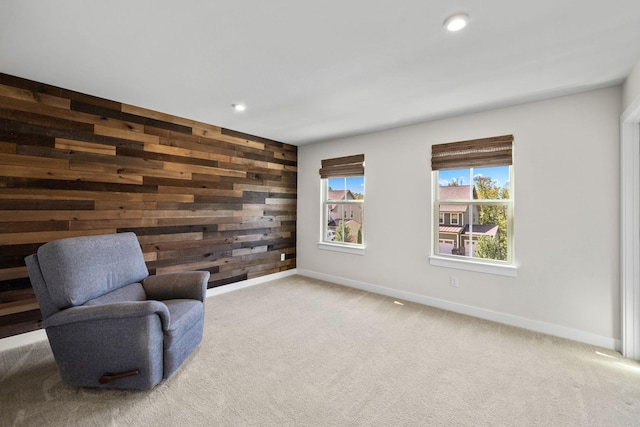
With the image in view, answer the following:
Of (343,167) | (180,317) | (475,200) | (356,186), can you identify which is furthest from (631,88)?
(180,317)

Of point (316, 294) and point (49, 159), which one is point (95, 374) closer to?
point (49, 159)

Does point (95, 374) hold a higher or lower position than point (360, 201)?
lower

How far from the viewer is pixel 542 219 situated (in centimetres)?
290

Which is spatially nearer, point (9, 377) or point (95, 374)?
point (95, 374)

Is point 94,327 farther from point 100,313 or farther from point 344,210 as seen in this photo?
Answer: point 344,210

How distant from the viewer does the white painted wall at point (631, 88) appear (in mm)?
2152

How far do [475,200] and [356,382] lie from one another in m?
2.46

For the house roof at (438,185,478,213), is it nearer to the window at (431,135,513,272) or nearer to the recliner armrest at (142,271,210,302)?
the window at (431,135,513,272)

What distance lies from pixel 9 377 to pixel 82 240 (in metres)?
1.09

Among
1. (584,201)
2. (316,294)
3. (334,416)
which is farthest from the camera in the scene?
(316,294)

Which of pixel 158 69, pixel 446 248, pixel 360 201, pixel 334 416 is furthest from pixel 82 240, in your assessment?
pixel 446 248

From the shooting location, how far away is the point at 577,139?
2711 mm

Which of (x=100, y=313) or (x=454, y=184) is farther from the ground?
(x=454, y=184)

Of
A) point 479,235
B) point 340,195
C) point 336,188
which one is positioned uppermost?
point 336,188
